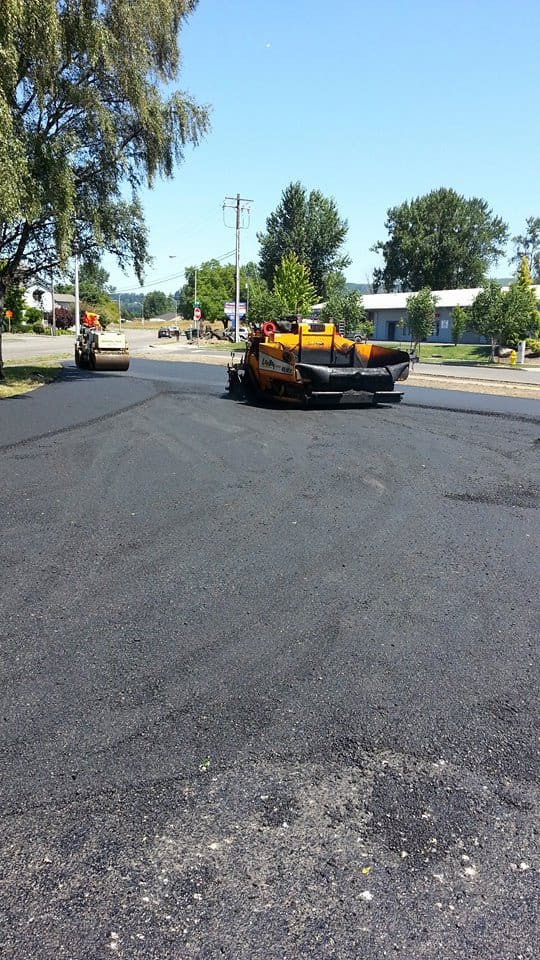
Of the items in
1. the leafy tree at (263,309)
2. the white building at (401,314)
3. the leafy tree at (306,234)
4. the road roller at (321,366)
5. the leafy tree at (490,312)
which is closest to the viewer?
the road roller at (321,366)

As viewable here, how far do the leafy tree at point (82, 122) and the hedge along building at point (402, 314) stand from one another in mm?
44663

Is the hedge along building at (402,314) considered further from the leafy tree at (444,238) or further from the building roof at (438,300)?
the leafy tree at (444,238)

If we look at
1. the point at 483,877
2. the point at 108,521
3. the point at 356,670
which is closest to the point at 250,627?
the point at 356,670

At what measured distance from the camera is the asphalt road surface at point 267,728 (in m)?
2.28

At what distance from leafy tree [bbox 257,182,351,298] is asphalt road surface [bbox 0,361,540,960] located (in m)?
71.9

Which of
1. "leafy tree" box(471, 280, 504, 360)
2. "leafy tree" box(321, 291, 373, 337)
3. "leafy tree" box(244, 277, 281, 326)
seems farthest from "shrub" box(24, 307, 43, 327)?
"leafy tree" box(471, 280, 504, 360)

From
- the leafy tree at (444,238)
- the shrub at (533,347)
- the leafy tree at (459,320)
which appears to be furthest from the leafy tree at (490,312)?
the leafy tree at (444,238)

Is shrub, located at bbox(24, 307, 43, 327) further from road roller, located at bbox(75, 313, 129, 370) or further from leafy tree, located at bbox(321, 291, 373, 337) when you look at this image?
road roller, located at bbox(75, 313, 129, 370)

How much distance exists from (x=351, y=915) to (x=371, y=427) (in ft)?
35.9

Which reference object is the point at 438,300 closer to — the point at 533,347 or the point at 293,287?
the point at 293,287

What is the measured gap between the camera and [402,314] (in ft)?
227

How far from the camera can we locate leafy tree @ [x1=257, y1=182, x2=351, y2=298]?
76.2 m

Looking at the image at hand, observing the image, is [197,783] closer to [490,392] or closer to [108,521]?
[108,521]

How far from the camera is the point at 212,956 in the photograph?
2.11m
